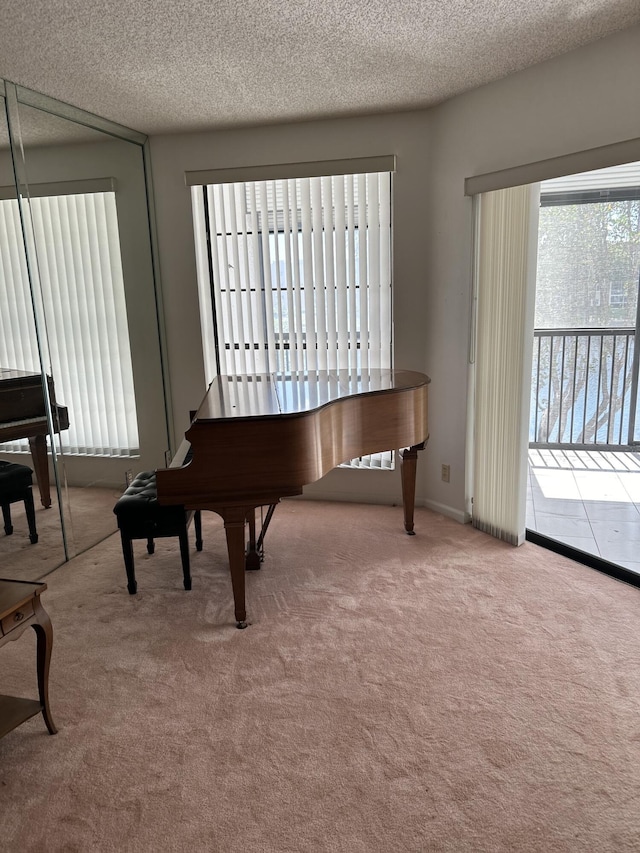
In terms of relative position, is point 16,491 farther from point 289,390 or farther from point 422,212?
point 422,212

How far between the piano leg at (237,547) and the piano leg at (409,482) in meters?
1.24

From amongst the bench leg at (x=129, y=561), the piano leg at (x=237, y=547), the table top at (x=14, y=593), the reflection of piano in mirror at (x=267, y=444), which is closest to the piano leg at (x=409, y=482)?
the reflection of piano in mirror at (x=267, y=444)

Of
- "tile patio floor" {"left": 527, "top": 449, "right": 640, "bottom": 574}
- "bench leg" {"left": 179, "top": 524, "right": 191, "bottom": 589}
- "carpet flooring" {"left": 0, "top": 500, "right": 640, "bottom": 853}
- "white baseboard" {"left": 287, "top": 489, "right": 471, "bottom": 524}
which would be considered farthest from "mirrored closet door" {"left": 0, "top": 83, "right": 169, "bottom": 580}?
"tile patio floor" {"left": 527, "top": 449, "right": 640, "bottom": 574}

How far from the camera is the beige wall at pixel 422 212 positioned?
123 inches

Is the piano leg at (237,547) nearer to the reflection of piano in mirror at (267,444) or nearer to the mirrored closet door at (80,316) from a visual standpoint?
the reflection of piano in mirror at (267,444)

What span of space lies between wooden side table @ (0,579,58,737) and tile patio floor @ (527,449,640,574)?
8.97ft

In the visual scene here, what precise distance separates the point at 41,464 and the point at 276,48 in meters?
2.31

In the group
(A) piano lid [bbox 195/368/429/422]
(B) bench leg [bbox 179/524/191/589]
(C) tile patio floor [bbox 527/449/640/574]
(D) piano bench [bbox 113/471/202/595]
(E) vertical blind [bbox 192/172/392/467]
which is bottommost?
(C) tile patio floor [bbox 527/449/640/574]

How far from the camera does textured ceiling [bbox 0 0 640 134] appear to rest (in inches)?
86.6

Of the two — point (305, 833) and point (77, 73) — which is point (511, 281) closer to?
point (77, 73)

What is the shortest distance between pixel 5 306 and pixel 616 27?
117 inches

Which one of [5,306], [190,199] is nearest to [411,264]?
[190,199]

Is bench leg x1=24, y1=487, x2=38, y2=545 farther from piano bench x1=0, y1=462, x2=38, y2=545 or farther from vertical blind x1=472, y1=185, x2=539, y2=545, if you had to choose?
vertical blind x1=472, y1=185, x2=539, y2=545

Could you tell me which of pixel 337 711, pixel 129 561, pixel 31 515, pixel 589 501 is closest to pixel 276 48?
pixel 129 561
